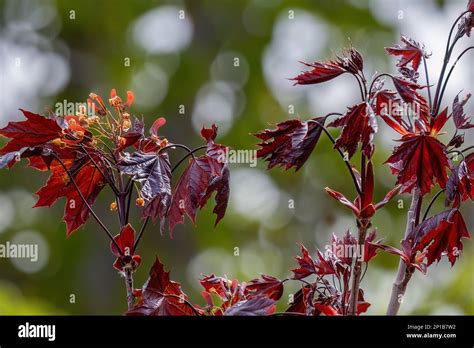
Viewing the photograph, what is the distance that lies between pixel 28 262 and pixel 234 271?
1266 mm

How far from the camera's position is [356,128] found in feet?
3.69

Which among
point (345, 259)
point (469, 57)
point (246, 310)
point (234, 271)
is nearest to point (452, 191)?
point (345, 259)

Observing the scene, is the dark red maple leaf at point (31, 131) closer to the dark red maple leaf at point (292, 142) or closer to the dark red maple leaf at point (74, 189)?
the dark red maple leaf at point (74, 189)

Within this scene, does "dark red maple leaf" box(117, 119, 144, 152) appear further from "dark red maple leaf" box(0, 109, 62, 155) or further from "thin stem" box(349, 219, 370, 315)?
"thin stem" box(349, 219, 370, 315)

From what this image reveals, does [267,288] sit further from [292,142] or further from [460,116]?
[460,116]

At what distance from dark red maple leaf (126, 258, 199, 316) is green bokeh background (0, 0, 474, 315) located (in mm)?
2582

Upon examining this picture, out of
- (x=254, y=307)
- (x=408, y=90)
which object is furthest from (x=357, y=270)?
(x=408, y=90)

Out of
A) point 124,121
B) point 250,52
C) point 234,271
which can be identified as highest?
point 250,52

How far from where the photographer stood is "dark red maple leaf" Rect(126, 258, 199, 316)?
1.14m

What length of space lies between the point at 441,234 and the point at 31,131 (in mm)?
659

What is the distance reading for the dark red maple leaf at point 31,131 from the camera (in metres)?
1.18
